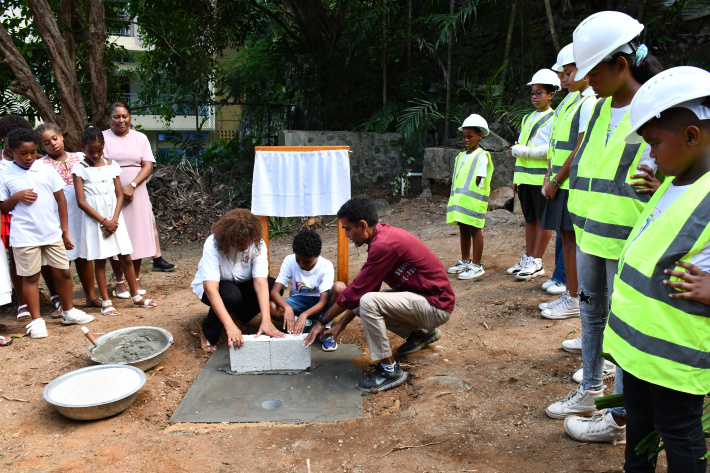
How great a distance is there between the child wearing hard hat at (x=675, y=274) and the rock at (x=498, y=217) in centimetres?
563

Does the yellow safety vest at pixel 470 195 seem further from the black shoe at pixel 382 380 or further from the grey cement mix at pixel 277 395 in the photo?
the black shoe at pixel 382 380

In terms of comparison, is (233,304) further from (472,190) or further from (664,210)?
(664,210)

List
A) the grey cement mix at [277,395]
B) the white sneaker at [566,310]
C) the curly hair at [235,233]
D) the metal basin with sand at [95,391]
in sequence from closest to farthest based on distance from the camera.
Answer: the metal basin with sand at [95,391]
the grey cement mix at [277,395]
the curly hair at [235,233]
the white sneaker at [566,310]

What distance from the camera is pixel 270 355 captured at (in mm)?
3635

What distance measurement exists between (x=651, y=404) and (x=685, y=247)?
1.98 ft

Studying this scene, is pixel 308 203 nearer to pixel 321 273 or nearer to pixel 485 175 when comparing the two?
pixel 321 273

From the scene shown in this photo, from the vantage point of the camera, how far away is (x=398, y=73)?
1044 cm

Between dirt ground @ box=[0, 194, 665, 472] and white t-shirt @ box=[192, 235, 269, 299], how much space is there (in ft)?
1.93

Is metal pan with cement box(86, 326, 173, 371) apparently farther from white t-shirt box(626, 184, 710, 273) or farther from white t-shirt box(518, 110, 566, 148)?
white t-shirt box(518, 110, 566, 148)

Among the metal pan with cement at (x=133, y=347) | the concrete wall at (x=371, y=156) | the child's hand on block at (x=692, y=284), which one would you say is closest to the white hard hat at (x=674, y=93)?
the child's hand on block at (x=692, y=284)

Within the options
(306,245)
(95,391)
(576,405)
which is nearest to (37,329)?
(95,391)

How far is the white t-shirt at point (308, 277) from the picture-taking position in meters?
4.01

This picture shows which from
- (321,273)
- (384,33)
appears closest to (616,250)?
(321,273)

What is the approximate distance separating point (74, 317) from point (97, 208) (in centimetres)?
90
